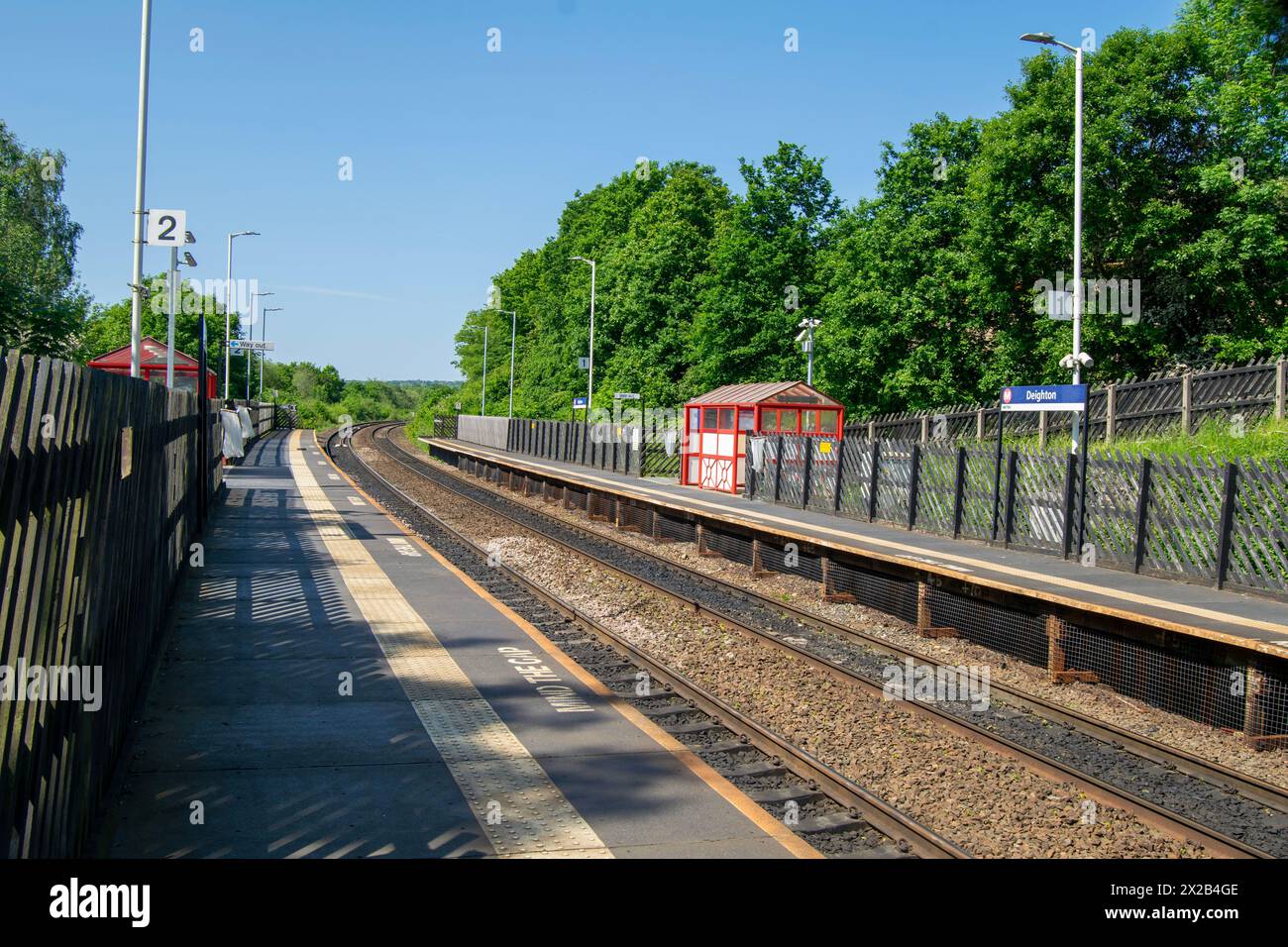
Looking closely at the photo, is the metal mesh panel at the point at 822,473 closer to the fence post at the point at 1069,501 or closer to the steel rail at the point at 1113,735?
the fence post at the point at 1069,501

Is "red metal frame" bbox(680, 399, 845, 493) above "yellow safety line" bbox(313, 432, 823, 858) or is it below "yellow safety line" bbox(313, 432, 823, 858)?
above

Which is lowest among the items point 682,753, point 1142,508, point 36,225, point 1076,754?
point 1076,754

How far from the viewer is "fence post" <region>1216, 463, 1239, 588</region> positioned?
12.2 meters

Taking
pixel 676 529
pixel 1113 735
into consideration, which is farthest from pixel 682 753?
pixel 676 529

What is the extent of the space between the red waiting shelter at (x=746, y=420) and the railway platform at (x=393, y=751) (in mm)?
14601

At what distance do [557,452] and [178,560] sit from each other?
3333 cm

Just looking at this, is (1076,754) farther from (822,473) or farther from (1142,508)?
(822,473)

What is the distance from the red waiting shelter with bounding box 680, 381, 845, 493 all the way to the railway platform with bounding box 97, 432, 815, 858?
47.9ft

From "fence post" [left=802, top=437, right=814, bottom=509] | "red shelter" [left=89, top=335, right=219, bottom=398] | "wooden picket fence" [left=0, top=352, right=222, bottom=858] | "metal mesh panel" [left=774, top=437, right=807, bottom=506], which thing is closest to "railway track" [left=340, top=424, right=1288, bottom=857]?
"wooden picket fence" [left=0, top=352, right=222, bottom=858]

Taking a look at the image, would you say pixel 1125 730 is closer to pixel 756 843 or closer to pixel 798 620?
pixel 756 843

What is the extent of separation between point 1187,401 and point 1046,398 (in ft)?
23.2

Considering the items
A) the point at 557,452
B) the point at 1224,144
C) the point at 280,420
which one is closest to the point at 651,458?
the point at 557,452

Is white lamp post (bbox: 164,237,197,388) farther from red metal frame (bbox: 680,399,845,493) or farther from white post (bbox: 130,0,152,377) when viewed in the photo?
red metal frame (bbox: 680,399,845,493)

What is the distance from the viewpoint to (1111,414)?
2348 cm
